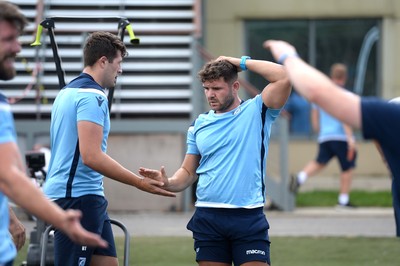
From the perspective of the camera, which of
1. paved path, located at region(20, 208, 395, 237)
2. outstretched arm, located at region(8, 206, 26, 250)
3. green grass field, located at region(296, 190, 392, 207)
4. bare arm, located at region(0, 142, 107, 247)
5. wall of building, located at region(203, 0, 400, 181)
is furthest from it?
wall of building, located at region(203, 0, 400, 181)

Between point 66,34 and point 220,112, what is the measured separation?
9.25 m

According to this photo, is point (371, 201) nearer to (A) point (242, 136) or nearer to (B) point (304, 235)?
(B) point (304, 235)

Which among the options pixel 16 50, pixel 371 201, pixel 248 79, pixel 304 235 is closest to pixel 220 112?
pixel 16 50

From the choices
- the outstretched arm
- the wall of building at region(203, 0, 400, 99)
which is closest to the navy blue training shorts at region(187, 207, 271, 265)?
the outstretched arm

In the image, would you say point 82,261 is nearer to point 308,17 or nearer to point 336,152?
point 336,152

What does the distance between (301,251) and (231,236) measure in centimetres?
497

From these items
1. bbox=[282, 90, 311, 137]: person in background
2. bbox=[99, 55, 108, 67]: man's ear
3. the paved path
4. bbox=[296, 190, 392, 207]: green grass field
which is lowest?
bbox=[296, 190, 392, 207]: green grass field

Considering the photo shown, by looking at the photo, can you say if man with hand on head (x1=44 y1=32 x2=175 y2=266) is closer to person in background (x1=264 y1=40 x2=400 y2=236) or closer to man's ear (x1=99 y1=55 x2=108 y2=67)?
man's ear (x1=99 y1=55 x2=108 y2=67)

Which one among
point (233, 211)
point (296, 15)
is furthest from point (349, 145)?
point (233, 211)

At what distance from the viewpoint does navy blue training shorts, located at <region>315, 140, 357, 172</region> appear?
51.4 feet

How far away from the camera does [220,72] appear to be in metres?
7.18

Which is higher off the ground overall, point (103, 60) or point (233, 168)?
point (103, 60)

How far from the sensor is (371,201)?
16.4 metres

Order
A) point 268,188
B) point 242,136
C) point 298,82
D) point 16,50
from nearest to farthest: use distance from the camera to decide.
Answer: point 298,82, point 16,50, point 242,136, point 268,188
